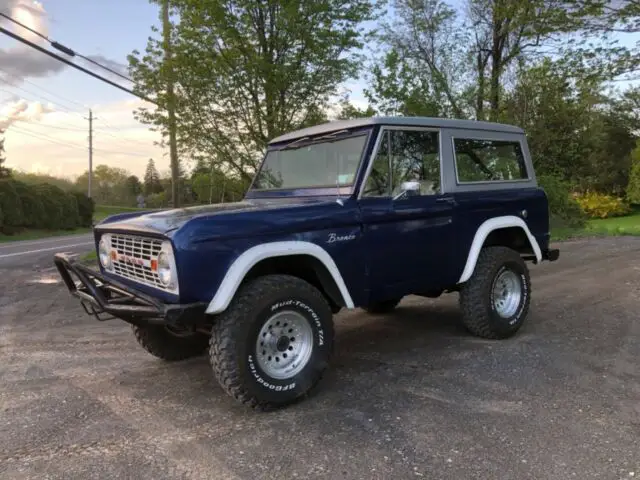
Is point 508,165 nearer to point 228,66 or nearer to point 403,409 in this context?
point 403,409

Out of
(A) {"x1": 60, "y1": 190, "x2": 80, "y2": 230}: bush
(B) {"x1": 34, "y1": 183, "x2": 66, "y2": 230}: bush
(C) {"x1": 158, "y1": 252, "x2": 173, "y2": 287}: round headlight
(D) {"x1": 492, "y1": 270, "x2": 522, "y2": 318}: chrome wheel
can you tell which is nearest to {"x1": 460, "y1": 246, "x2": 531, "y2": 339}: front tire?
(D) {"x1": 492, "y1": 270, "x2": 522, "y2": 318}: chrome wheel

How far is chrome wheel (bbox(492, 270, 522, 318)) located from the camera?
204 inches

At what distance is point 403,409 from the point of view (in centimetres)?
349

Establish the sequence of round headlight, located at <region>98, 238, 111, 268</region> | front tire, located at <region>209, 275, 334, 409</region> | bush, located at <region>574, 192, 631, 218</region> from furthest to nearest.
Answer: bush, located at <region>574, 192, 631, 218</region>
round headlight, located at <region>98, 238, 111, 268</region>
front tire, located at <region>209, 275, 334, 409</region>

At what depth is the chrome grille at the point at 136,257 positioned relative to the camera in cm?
339

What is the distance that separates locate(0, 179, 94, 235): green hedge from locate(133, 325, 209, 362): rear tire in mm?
23412

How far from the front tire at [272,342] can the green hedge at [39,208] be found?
2483 centimetres

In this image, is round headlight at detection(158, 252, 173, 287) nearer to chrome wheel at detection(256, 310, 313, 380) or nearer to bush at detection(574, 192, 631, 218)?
chrome wheel at detection(256, 310, 313, 380)

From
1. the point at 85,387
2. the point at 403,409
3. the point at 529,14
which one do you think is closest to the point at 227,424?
the point at 403,409

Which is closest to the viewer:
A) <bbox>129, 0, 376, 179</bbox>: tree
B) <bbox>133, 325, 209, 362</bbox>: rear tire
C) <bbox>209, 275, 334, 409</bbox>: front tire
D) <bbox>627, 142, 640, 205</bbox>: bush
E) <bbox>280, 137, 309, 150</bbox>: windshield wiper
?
<bbox>209, 275, 334, 409</bbox>: front tire

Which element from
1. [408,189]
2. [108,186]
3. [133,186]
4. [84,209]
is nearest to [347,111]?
[408,189]

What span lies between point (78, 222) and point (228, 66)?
24.0m

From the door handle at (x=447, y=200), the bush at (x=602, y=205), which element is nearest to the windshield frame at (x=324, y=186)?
the door handle at (x=447, y=200)

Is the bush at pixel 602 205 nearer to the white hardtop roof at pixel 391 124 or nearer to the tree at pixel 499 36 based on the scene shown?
the tree at pixel 499 36
